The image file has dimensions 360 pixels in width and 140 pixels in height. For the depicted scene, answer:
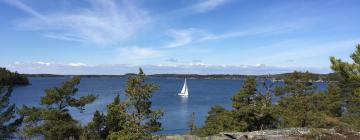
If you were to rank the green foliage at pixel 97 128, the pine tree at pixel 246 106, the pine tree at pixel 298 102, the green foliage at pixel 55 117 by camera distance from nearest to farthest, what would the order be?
the green foliage at pixel 97 128
the green foliage at pixel 55 117
the pine tree at pixel 246 106
the pine tree at pixel 298 102

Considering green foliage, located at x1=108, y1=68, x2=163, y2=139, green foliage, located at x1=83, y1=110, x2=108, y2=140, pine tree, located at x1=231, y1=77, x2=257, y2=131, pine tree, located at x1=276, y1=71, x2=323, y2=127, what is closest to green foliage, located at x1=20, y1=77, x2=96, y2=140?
green foliage, located at x1=83, y1=110, x2=108, y2=140

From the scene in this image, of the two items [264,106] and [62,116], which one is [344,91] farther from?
[62,116]

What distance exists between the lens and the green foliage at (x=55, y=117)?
31.1 m

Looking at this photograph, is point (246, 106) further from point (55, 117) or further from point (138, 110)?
point (138, 110)

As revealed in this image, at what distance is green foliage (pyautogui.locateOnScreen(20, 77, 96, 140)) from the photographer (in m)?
31.1

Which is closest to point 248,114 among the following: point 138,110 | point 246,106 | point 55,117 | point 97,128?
point 246,106

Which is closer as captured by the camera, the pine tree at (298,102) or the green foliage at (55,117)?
the green foliage at (55,117)

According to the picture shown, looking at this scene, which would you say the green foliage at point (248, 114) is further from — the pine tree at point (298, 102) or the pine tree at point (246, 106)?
the pine tree at point (298, 102)

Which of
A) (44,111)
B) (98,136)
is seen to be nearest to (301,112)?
(98,136)

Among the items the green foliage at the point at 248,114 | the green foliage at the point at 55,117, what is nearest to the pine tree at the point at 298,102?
the green foliage at the point at 248,114

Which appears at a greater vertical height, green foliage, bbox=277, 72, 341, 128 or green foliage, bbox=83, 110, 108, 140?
green foliage, bbox=277, 72, 341, 128

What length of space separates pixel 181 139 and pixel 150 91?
127 inches

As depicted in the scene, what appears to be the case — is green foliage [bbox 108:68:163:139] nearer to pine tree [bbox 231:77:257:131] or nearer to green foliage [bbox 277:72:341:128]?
pine tree [bbox 231:77:257:131]

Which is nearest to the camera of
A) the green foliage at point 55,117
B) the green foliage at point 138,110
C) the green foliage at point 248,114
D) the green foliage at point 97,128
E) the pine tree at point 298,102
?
the green foliage at point 138,110
